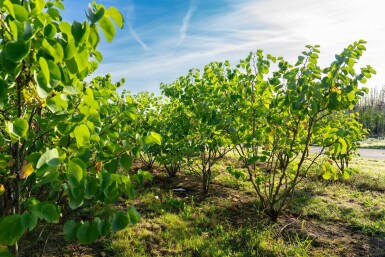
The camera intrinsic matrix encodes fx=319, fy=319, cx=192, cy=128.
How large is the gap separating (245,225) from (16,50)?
4529 mm

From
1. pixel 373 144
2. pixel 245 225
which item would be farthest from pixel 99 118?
pixel 373 144

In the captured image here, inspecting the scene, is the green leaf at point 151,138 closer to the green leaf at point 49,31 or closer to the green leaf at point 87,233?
the green leaf at point 87,233

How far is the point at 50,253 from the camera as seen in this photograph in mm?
4125

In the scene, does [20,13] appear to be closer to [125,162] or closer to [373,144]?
[125,162]

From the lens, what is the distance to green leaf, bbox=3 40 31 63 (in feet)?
3.98

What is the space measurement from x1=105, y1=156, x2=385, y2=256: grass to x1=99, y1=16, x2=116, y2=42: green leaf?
3.33 metres

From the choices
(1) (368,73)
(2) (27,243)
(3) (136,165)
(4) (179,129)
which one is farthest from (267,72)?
(3) (136,165)

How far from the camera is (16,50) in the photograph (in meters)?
1.23

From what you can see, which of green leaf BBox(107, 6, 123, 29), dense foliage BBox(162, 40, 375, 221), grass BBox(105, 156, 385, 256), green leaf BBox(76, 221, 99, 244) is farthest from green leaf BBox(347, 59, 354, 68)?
green leaf BBox(76, 221, 99, 244)

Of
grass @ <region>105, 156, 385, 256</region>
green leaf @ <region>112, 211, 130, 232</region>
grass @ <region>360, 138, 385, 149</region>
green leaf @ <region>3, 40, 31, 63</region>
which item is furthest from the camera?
grass @ <region>360, 138, 385, 149</region>

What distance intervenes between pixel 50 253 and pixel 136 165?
5.86m

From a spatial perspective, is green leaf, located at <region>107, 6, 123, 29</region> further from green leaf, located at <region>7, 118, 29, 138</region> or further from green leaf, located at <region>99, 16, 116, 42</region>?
green leaf, located at <region>7, 118, 29, 138</region>

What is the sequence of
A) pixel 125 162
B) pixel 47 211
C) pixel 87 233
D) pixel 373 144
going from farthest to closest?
pixel 373 144
pixel 125 162
pixel 87 233
pixel 47 211

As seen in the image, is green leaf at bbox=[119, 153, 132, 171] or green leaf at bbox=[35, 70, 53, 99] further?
green leaf at bbox=[119, 153, 132, 171]
